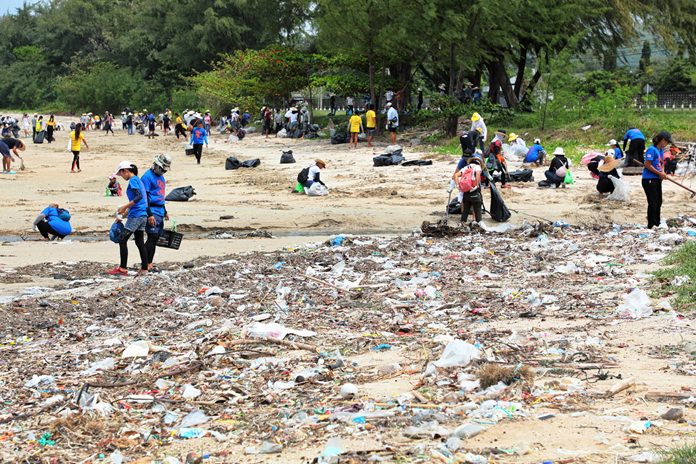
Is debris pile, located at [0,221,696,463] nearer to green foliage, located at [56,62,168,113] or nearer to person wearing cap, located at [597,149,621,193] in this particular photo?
person wearing cap, located at [597,149,621,193]

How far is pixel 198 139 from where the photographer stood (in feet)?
89.5

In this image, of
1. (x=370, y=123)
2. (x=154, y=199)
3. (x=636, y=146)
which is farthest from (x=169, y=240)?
(x=370, y=123)

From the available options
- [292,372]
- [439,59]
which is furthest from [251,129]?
[292,372]

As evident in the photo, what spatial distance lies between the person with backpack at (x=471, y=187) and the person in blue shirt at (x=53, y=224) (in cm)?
621

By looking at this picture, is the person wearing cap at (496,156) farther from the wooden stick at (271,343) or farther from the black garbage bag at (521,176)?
the wooden stick at (271,343)

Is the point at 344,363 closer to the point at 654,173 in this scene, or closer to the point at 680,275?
the point at 680,275

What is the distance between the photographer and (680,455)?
4.16m

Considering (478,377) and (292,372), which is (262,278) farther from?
(478,377)

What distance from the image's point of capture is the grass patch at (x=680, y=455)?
4090mm

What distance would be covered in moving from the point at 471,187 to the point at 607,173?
4.03 metres

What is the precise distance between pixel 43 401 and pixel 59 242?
871 cm

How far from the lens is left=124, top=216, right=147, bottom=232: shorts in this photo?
428 inches

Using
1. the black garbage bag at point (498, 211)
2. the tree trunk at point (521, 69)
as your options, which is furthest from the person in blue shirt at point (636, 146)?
the tree trunk at point (521, 69)

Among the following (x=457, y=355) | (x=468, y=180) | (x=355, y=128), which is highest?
(x=355, y=128)
